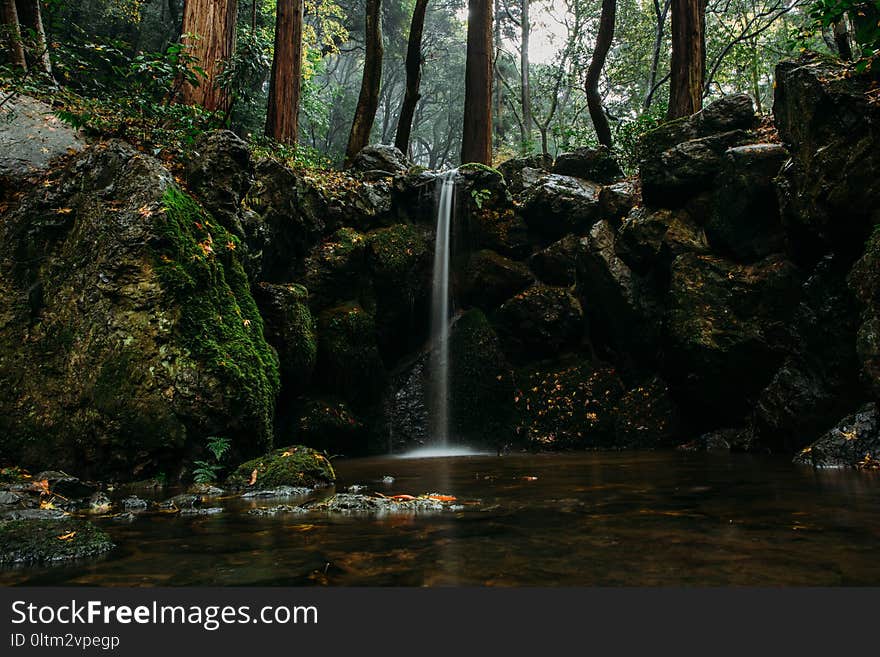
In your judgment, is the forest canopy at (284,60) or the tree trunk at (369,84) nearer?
the forest canopy at (284,60)

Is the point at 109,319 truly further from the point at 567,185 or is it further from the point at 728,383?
the point at 567,185

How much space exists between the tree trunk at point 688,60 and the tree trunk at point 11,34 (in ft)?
37.8

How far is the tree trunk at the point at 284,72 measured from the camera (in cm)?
1139

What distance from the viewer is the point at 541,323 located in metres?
10.2

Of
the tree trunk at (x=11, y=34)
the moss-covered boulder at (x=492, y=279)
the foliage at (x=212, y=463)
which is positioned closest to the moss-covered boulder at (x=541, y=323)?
the moss-covered boulder at (x=492, y=279)

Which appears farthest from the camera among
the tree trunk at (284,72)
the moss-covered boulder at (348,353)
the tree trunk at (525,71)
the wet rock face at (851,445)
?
the tree trunk at (525,71)

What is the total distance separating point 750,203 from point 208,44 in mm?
9404

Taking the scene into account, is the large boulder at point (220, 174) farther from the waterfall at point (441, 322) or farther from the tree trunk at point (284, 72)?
the waterfall at point (441, 322)

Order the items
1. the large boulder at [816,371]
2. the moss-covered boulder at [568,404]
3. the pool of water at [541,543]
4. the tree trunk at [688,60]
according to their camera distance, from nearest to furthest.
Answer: the pool of water at [541,543]
the large boulder at [816,371]
the moss-covered boulder at [568,404]
the tree trunk at [688,60]

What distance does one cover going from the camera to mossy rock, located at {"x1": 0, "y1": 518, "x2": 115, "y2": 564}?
7.55 feet

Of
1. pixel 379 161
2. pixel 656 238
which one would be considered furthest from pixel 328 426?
pixel 656 238

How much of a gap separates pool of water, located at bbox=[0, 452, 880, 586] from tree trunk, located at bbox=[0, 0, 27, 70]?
8.59 m

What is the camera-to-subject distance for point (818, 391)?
6500mm

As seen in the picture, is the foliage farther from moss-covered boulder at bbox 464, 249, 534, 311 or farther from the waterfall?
moss-covered boulder at bbox 464, 249, 534, 311
